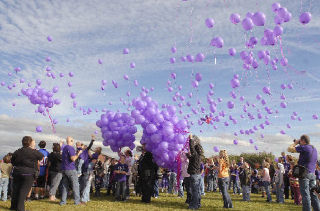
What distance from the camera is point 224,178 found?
8352mm

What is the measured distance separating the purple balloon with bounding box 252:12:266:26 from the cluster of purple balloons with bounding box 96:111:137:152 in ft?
19.4

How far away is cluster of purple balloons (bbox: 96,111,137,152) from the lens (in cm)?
1128

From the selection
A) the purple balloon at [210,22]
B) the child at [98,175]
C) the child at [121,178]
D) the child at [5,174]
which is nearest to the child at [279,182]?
the child at [121,178]

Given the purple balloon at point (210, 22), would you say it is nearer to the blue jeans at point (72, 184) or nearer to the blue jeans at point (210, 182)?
the blue jeans at point (72, 184)

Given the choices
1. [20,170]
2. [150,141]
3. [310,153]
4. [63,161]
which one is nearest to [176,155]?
[150,141]

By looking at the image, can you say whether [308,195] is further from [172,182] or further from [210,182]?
[210,182]

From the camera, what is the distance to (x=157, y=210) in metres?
7.41

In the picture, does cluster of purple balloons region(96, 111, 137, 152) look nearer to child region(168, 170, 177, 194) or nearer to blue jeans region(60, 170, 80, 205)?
child region(168, 170, 177, 194)

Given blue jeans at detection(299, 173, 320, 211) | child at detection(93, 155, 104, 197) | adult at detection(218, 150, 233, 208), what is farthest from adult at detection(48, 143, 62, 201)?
blue jeans at detection(299, 173, 320, 211)

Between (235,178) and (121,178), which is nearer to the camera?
(121,178)

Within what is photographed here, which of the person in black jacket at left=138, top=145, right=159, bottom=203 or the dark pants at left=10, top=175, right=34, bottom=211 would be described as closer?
the dark pants at left=10, top=175, right=34, bottom=211

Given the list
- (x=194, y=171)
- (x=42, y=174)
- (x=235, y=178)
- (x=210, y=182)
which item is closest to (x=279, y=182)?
(x=194, y=171)

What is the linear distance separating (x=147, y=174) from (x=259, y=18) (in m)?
5.29

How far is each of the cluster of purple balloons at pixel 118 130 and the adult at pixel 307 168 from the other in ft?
20.7
